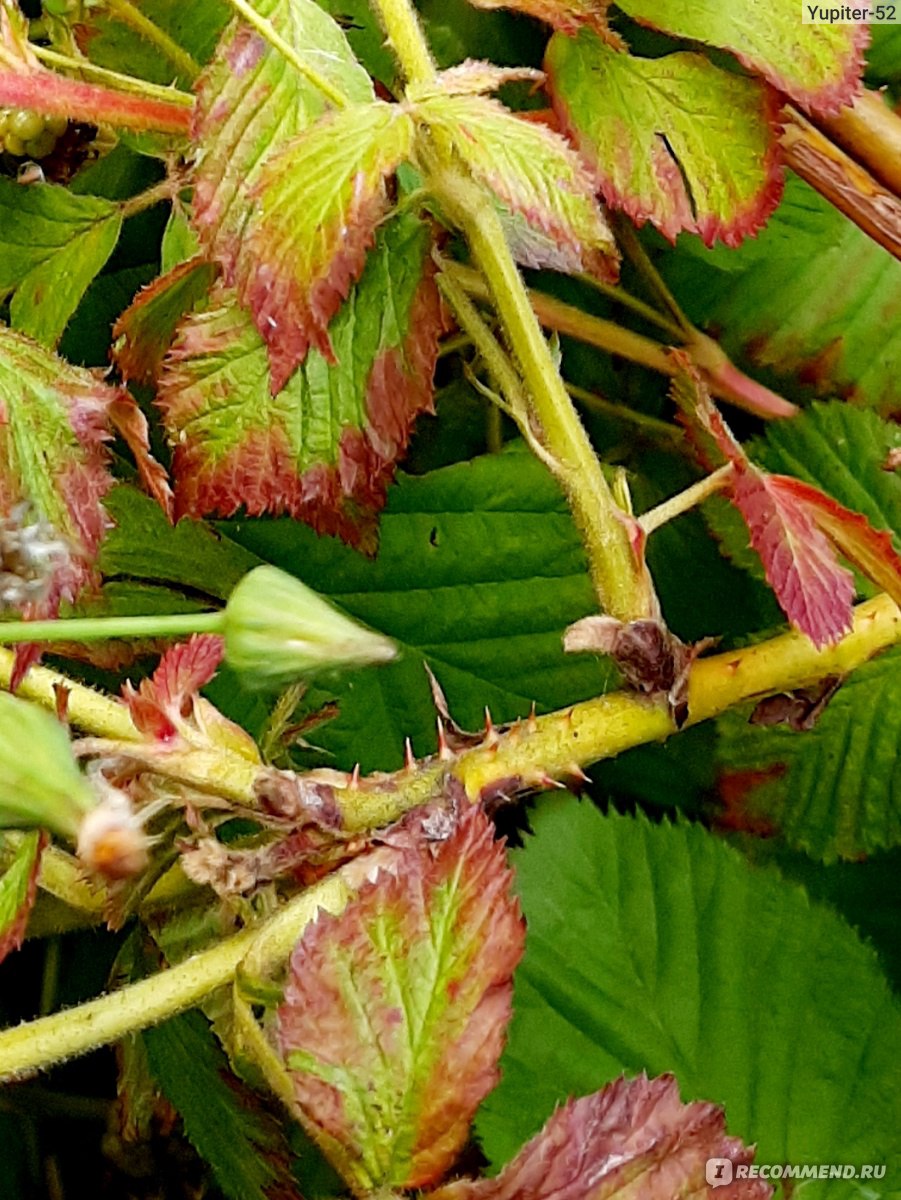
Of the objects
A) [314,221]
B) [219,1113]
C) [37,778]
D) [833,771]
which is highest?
[314,221]

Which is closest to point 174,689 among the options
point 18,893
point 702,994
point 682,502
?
point 18,893

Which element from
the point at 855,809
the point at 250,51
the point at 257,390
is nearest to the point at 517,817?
the point at 855,809

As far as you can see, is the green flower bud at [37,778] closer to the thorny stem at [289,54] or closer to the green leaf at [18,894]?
the green leaf at [18,894]

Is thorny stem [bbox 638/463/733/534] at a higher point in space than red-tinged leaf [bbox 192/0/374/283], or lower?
lower

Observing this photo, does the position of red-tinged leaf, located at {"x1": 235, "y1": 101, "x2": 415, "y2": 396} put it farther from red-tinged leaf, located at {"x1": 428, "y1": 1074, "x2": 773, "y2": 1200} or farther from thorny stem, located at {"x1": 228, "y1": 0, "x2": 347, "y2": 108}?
red-tinged leaf, located at {"x1": 428, "y1": 1074, "x2": 773, "y2": 1200}

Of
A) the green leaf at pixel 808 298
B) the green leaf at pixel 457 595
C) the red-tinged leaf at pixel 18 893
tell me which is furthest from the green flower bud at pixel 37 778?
the green leaf at pixel 808 298

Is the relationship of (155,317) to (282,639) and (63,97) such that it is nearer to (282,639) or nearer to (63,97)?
(63,97)

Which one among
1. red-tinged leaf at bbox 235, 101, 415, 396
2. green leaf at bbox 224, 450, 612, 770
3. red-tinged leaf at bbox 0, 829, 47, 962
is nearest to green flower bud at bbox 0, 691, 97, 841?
red-tinged leaf at bbox 0, 829, 47, 962

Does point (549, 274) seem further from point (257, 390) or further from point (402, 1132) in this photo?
point (402, 1132)
